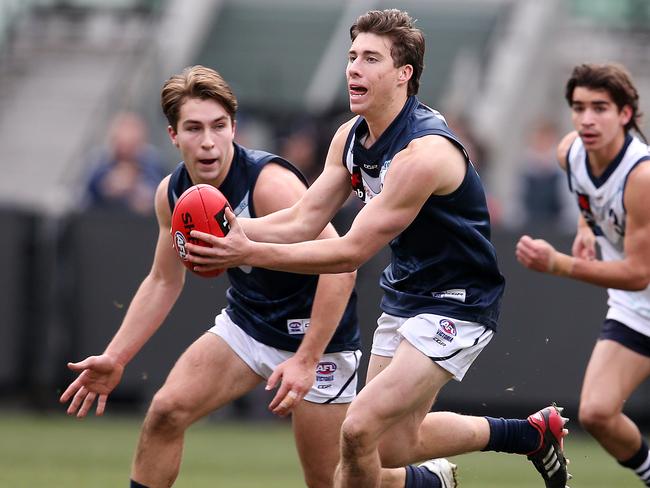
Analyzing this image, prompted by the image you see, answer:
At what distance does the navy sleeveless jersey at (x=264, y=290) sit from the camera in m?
8.04

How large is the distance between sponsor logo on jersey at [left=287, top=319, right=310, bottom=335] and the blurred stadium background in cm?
410

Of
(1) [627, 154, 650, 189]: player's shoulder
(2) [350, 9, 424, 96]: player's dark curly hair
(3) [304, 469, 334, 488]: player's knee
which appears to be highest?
(2) [350, 9, 424, 96]: player's dark curly hair

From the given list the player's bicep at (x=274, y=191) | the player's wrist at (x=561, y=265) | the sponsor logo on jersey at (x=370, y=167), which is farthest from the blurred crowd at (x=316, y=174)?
the sponsor logo on jersey at (x=370, y=167)

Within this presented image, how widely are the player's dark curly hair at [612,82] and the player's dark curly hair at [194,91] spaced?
2289 millimetres

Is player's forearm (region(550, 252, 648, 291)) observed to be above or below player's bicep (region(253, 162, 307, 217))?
below

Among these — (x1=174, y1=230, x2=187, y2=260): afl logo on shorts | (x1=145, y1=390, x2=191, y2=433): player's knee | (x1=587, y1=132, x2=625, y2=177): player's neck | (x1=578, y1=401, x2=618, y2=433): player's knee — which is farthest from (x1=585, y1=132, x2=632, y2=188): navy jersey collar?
(x1=174, y1=230, x2=187, y2=260): afl logo on shorts

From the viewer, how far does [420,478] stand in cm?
807

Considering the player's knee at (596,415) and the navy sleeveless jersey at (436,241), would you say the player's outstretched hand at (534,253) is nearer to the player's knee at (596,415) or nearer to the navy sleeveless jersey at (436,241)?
the navy sleeveless jersey at (436,241)

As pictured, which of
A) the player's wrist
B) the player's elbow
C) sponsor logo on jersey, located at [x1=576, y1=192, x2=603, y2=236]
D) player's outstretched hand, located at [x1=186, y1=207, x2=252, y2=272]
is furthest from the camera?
sponsor logo on jersey, located at [x1=576, y1=192, x2=603, y2=236]

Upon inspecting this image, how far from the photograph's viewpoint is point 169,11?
67.1 feet

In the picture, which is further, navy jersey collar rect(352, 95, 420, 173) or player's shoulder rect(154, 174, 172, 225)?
player's shoulder rect(154, 174, 172, 225)

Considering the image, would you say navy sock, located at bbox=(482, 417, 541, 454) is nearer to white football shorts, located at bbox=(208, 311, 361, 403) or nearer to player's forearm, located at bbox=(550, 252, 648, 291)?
white football shorts, located at bbox=(208, 311, 361, 403)

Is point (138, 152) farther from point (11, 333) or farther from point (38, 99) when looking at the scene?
point (38, 99)

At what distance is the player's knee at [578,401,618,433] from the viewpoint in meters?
8.95
